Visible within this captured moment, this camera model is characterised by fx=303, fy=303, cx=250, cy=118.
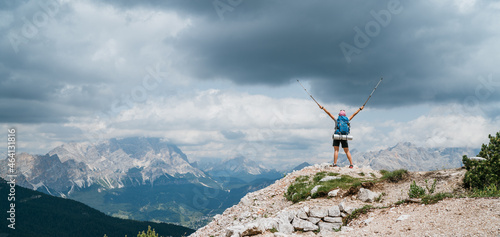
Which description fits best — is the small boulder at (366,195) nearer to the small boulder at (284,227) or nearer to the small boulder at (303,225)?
the small boulder at (303,225)

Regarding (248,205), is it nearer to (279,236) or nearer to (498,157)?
(279,236)

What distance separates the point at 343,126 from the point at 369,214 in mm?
10640

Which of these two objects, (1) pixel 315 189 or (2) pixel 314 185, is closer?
(1) pixel 315 189

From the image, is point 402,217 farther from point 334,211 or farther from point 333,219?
point 334,211

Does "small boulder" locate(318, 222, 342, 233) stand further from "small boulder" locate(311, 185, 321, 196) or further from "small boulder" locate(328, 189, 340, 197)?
"small boulder" locate(311, 185, 321, 196)

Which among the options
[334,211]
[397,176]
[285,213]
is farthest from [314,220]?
[397,176]

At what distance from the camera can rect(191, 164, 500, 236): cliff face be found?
35.9 feet

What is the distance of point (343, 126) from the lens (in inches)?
950

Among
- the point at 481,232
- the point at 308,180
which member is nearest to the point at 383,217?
the point at 481,232

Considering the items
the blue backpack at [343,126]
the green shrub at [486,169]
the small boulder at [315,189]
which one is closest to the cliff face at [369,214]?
the small boulder at [315,189]

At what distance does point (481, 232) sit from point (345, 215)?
6.48 meters

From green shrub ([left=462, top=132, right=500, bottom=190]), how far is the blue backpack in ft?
26.8

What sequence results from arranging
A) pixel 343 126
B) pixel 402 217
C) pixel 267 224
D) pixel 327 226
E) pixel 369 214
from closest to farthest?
pixel 402 217 < pixel 267 224 < pixel 369 214 < pixel 327 226 < pixel 343 126

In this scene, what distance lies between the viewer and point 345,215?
609 inches
